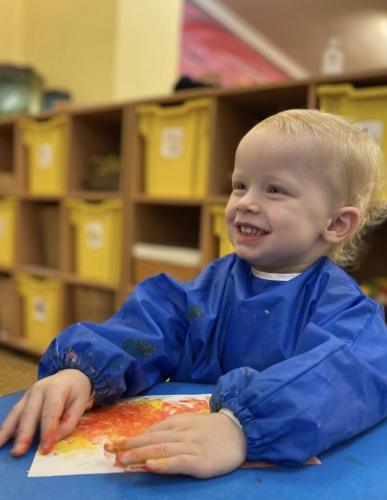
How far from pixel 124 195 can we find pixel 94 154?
430mm

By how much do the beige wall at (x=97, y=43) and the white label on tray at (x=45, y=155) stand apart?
1.59 ft

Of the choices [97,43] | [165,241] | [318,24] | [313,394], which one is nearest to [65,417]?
[313,394]

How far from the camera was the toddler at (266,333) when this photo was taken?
1.56 ft

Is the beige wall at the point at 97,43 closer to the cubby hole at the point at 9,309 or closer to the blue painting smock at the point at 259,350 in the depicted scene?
the cubby hole at the point at 9,309

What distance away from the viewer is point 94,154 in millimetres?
2494

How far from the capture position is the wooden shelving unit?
6.24 ft

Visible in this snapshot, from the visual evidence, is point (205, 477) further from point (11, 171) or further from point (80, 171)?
point (11, 171)

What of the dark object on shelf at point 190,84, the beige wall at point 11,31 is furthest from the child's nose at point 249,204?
the beige wall at point 11,31

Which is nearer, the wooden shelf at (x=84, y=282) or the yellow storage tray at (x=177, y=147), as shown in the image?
the yellow storage tray at (x=177, y=147)

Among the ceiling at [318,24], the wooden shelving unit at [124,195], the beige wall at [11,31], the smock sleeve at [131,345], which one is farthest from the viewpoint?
the ceiling at [318,24]

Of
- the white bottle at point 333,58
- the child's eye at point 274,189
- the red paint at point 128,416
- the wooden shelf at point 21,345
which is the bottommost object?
the wooden shelf at point 21,345

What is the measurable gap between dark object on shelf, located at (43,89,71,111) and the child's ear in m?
2.52

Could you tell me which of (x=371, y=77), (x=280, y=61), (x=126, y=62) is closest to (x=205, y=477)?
(x=371, y=77)

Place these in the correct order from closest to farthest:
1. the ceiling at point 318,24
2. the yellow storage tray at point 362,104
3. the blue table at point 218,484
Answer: the blue table at point 218,484
the yellow storage tray at point 362,104
the ceiling at point 318,24
